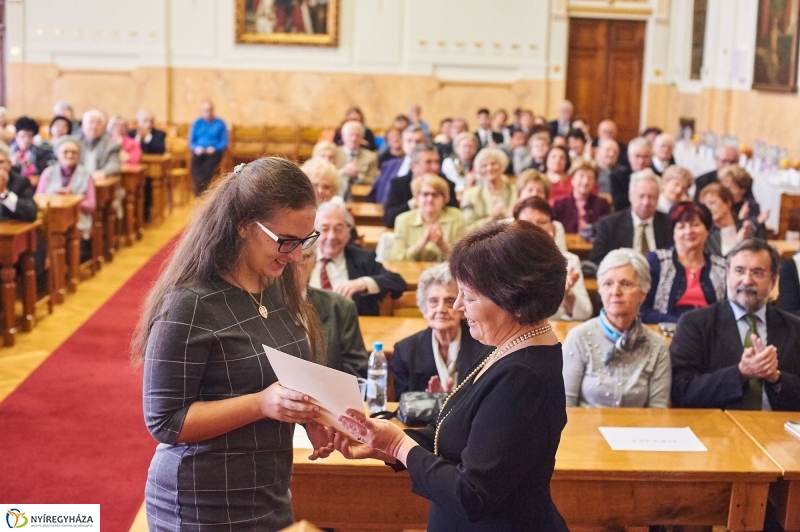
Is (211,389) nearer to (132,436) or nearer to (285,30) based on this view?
(132,436)

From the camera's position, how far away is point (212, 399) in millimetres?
2348

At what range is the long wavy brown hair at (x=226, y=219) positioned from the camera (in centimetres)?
236

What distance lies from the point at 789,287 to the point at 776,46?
8605 millimetres

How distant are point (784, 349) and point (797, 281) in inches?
62.4

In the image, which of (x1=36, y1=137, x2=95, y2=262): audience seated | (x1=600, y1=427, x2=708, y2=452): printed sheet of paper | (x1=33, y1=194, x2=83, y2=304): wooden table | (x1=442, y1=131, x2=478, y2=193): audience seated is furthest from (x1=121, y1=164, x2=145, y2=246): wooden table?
(x1=600, y1=427, x2=708, y2=452): printed sheet of paper

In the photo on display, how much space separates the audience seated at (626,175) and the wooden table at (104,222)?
17.2ft

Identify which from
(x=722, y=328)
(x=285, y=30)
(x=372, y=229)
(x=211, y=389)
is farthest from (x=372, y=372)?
(x=285, y=30)

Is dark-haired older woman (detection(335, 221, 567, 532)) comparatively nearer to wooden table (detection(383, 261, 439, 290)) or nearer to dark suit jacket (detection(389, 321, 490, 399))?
dark suit jacket (detection(389, 321, 490, 399))

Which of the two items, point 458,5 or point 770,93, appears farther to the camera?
point 458,5

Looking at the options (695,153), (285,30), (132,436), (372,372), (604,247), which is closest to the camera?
(372,372)

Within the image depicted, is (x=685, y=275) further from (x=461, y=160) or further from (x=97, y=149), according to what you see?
(x=97, y=149)

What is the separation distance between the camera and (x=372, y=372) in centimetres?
433

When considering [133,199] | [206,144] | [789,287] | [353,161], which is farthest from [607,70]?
[789,287]

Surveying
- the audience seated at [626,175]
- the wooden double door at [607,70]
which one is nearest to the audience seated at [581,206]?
the audience seated at [626,175]
